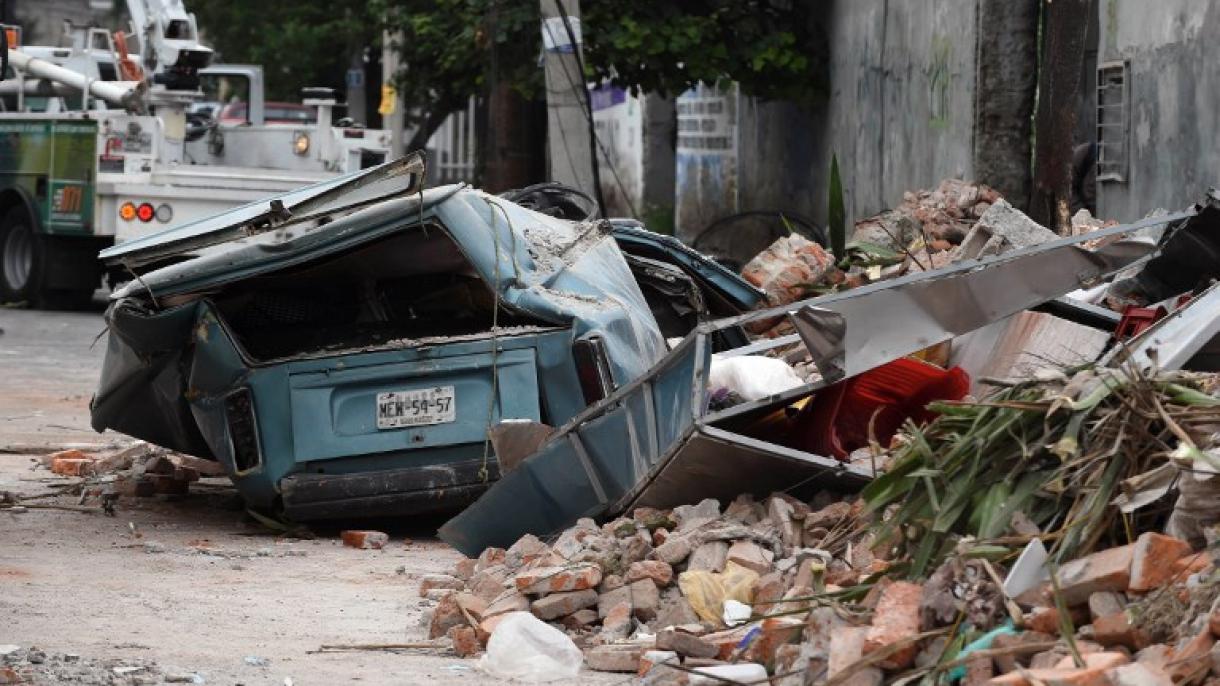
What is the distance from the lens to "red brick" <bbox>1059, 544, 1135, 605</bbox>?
15.5 feet

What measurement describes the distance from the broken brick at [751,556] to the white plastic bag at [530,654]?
552 mm

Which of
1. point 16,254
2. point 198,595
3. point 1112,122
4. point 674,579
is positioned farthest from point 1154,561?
point 16,254

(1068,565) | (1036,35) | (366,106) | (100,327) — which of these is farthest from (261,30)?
(1068,565)

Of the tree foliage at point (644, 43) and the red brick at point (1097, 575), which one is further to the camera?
the tree foliage at point (644, 43)

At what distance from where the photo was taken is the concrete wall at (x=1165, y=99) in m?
10.9

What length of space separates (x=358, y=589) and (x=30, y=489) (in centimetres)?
272

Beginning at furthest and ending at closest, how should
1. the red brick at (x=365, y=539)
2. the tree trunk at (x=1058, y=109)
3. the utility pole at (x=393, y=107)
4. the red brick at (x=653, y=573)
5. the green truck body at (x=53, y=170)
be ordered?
the utility pole at (x=393, y=107) → the green truck body at (x=53, y=170) → the tree trunk at (x=1058, y=109) → the red brick at (x=365, y=539) → the red brick at (x=653, y=573)

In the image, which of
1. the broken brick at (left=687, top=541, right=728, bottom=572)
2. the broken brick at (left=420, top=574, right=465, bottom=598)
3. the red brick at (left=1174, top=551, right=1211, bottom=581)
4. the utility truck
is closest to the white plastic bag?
the broken brick at (left=687, top=541, right=728, bottom=572)

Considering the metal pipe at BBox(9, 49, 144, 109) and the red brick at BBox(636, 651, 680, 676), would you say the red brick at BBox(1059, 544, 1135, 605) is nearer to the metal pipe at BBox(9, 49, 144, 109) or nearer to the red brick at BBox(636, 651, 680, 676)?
the red brick at BBox(636, 651, 680, 676)

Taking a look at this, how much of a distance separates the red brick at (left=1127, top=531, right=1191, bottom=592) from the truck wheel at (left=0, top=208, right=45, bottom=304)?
631 inches

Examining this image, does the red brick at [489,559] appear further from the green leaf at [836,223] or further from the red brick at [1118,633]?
the green leaf at [836,223]

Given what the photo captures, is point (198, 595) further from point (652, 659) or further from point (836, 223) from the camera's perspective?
point (836, 223)

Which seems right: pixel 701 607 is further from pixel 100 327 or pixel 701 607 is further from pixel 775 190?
pixel 775 190

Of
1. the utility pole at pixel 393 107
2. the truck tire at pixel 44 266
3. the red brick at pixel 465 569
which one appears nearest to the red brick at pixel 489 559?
the red brick at pixel 465 569
